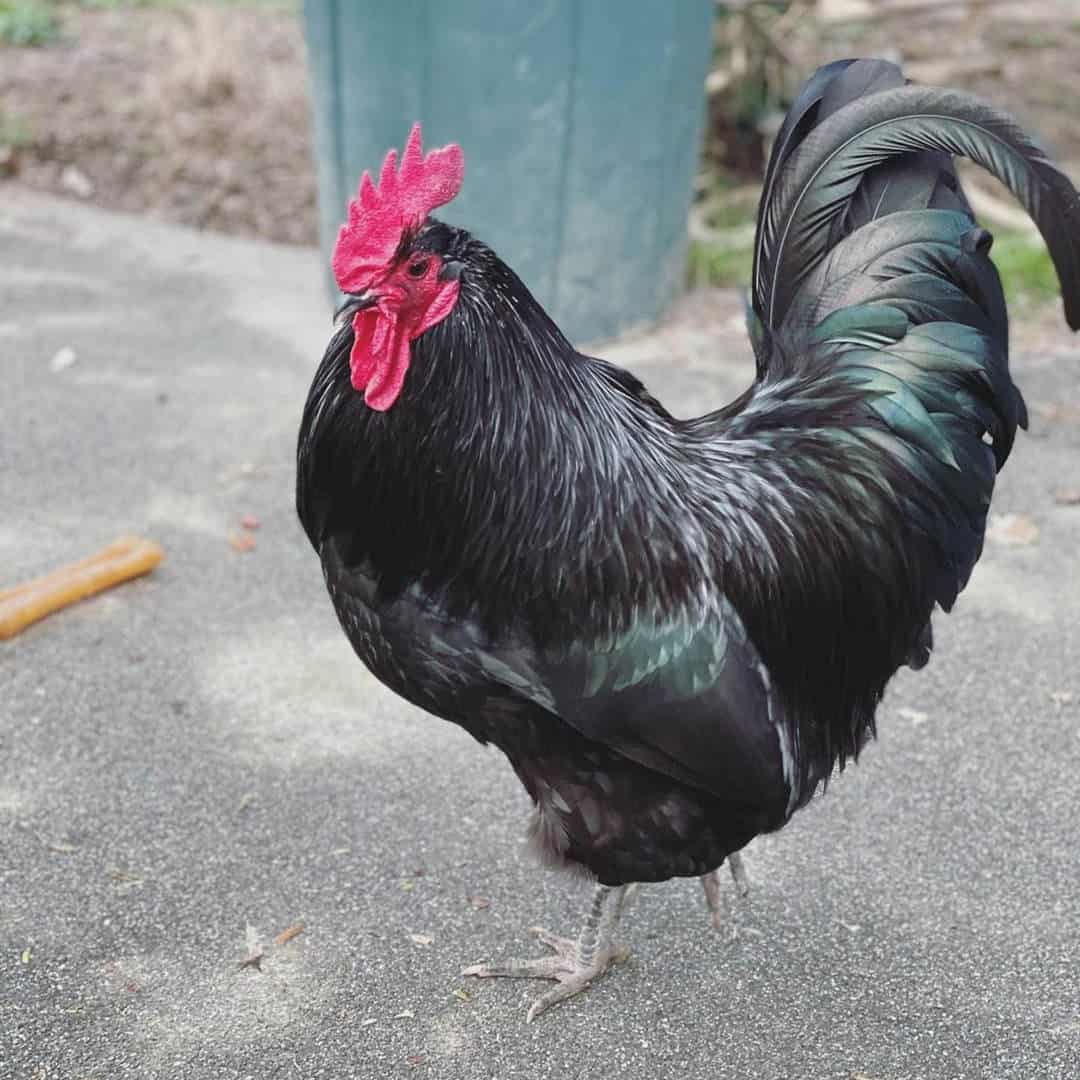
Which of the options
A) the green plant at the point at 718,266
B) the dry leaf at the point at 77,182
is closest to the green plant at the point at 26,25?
the dry leaf at the point at 77,182

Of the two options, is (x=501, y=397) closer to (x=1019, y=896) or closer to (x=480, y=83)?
(x=1019, y=896)

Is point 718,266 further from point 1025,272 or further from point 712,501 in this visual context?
point 712,501

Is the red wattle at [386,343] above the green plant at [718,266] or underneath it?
above

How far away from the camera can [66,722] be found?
4410 mm

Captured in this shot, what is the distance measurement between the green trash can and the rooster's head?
3.99 m

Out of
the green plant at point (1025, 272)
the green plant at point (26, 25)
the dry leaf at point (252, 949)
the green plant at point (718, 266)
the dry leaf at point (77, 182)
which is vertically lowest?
the dry leaf at point (252, 949)

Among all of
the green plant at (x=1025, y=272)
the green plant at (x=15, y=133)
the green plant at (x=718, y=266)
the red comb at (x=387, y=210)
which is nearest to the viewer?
the red comb at (x=387, y=210)

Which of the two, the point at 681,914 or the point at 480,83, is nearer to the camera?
the point at 681,914

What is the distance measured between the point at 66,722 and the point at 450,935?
158 cm

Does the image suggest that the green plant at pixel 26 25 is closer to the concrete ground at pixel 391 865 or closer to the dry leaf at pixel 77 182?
the dry leaf at pixel 77 182

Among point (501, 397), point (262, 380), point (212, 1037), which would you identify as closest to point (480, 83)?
point (262, 380)

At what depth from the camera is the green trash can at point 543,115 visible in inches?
252

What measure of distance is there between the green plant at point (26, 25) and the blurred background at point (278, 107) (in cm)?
2

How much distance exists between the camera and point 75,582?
5.00 m
